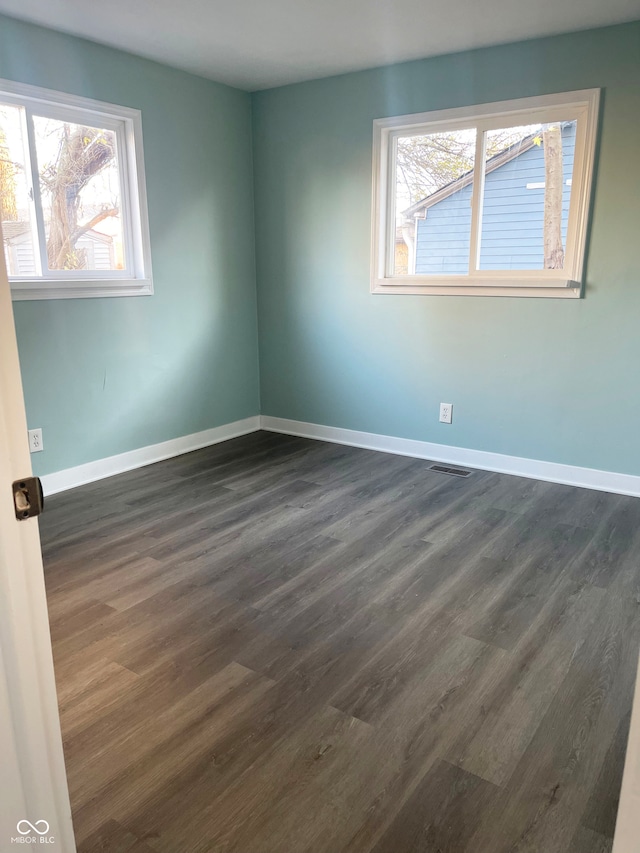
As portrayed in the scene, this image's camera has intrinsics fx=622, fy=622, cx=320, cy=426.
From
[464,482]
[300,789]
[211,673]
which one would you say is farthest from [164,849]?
[464,482]

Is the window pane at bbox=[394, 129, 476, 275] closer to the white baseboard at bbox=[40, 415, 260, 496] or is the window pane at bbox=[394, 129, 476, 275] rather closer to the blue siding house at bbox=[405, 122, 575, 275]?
the blue siding house at bbox=[405, 122, 575, 275]

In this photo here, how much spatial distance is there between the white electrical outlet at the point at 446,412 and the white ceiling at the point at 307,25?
211cm

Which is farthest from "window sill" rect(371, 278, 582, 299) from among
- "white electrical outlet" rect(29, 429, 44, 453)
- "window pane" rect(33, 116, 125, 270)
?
"white electrical outlet" rect(29, 429, 44, 453)

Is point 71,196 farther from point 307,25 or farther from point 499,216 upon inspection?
point 499,216

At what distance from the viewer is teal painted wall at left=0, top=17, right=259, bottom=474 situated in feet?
11.3

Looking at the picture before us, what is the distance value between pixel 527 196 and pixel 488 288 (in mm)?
558

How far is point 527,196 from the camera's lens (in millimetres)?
3627

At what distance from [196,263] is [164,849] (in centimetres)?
362

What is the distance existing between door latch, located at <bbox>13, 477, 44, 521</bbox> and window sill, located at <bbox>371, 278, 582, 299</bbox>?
332cm

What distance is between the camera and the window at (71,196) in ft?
10.7

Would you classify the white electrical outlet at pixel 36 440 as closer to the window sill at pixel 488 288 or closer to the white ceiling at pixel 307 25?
the white ceiling at pixel 307 25

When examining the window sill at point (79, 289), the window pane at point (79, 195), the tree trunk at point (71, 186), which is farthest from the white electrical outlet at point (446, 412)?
the tree trunk at point (71, 186)

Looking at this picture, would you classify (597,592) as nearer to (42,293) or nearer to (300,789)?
(300,789)

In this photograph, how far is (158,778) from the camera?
1.62 meters
